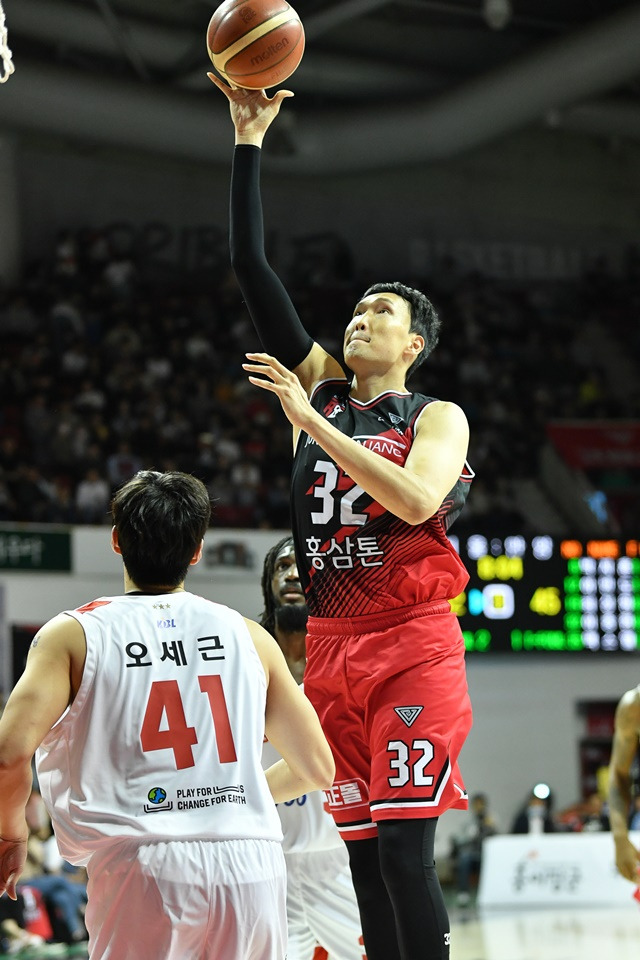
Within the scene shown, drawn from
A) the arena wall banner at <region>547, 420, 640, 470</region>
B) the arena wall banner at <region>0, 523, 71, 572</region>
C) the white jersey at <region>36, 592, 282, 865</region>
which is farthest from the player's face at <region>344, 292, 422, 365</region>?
the arena wall banner at <region>547, 420, 640, 470</region>

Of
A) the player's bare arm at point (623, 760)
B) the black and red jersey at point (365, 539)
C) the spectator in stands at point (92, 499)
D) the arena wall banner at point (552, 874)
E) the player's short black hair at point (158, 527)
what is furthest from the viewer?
the spectator in stands at point (92, 499)

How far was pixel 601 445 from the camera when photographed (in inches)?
840

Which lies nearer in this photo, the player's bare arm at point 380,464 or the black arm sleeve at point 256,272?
the player's bare arm at point 380,464

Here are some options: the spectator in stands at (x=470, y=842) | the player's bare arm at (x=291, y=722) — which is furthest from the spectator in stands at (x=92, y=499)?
the player's bare arm at (x=291, y=722)

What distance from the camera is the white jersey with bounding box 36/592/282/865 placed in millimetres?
2990

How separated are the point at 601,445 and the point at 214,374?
666 centimetres

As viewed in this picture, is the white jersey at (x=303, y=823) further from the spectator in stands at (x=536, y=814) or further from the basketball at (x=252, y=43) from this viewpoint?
the spectator in stands at (x=536, y=814)

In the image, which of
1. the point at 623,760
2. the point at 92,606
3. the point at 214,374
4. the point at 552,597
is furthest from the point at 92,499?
the point at 92,606

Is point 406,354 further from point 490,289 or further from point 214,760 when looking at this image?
point 490,289

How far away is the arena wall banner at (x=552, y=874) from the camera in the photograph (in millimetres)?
14453

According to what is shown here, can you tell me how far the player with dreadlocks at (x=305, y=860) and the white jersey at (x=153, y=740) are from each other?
79.9 inches

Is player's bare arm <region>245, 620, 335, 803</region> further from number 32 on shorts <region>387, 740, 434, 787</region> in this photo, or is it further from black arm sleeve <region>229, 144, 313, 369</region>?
black arm sleeve <region>229, 144, 313, 369</region>

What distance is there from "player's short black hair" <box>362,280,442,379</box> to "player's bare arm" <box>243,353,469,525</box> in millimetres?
619

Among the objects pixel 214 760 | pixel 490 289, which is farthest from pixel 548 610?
pixel 214 760
